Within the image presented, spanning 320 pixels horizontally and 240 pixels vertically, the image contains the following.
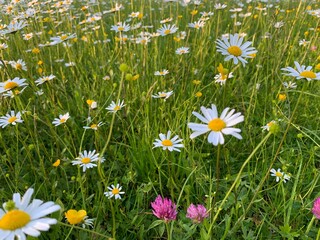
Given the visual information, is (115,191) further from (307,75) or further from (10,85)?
(307,75)

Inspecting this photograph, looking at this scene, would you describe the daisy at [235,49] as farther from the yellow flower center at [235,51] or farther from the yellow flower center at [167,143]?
the yellow flower center at [167,143]

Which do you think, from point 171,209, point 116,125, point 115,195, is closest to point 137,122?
point 116,125

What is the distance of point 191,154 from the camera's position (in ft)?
4.52

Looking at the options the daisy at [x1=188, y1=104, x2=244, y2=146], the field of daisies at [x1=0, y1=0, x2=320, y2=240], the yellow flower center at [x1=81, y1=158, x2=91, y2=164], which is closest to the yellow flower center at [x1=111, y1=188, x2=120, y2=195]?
the field of daisies at [x1=0, y1=0, x2=320, y2=240]

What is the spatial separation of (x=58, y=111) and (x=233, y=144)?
0.89m

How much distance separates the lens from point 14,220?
24.8 inches

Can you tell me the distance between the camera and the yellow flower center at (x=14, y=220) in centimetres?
63

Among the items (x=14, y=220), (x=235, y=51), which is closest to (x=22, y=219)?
(x=14, y=220)

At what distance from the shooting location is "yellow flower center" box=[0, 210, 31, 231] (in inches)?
24.6

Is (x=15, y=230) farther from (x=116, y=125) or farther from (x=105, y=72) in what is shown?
(x=105, y=72)

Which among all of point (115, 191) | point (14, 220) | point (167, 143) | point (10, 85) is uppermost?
point (14, 220)

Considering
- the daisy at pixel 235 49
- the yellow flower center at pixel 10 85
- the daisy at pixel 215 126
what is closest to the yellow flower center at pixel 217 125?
the daisy at pixel 215 126

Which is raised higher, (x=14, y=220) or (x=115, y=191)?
(x=14, y=220)

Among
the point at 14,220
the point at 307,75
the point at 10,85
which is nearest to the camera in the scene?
the point at 14,220
